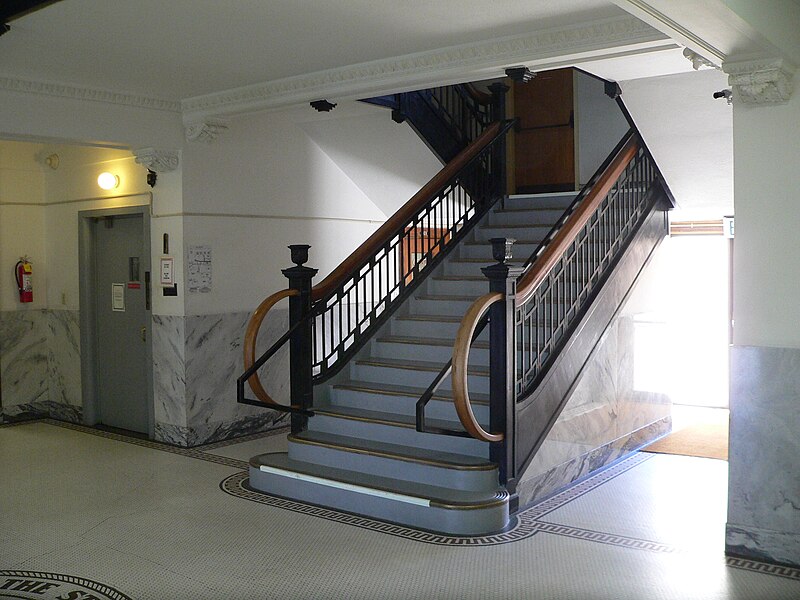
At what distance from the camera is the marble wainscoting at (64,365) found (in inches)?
293

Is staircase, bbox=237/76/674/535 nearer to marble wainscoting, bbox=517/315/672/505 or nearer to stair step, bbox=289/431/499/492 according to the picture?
stair step, bbox=289/431/499/492

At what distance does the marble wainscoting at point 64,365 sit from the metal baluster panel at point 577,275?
13.5 ft

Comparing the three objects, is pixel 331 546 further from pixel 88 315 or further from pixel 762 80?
pixel 88 315

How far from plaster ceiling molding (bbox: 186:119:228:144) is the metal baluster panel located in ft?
9.03

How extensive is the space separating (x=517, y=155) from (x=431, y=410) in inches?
163

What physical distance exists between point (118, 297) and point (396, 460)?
345 cm

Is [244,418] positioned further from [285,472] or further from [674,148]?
[674,148]

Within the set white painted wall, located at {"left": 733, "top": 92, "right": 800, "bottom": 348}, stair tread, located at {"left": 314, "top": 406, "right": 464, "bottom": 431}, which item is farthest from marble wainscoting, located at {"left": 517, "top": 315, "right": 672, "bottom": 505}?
white painted wall, located at {"left": 733, "top": 92, "right": 800, "bottom": 348}

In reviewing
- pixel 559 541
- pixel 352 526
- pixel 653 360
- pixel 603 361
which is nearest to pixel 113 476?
pixel 352 526

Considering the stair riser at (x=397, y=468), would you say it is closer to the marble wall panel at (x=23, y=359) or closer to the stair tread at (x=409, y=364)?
the stair tread at (x=409, y=364)

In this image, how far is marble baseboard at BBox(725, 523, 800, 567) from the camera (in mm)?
3943

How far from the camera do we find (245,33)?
4.51m

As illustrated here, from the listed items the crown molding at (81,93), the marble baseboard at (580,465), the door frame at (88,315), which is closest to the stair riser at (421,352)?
the marble baseboard at (580,465)

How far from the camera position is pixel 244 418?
6.91 m
